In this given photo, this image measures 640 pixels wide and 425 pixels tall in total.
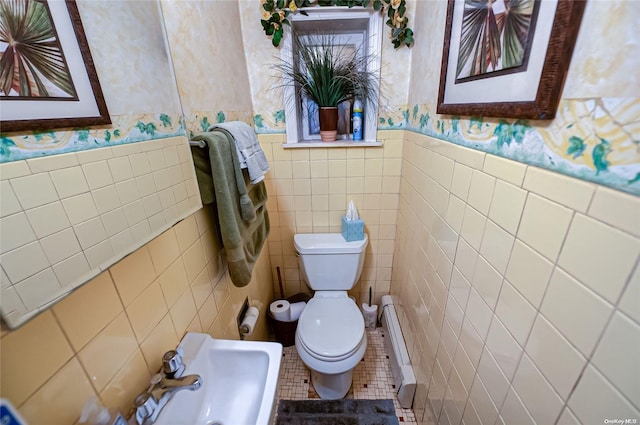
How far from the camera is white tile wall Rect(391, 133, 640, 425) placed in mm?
385

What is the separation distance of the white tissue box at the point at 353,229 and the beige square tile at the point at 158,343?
1066 mm

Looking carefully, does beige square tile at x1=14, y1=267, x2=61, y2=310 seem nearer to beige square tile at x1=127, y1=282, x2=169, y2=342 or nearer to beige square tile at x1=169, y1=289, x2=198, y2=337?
beige square tile at x1=127, y1=282, x2=169, y2=342

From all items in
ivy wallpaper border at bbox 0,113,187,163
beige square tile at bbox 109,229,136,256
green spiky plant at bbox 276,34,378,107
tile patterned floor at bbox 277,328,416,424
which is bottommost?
tile patterned floor at bbox 277,328,416,424

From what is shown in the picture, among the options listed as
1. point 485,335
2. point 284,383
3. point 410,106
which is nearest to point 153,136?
point 485,335

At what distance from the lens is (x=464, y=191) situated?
81 cm

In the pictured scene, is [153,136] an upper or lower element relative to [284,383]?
upper

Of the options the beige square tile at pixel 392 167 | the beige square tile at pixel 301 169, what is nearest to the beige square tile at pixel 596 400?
the beige square tile at pixel 392 167

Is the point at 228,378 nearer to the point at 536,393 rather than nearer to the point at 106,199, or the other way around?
the point at 106,199

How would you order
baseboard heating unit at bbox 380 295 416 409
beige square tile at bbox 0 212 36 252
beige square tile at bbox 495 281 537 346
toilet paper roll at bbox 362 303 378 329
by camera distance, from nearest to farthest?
beige square tile at bbox 0 212 36 252 → beige square tile at bbox 495 281 537 346 → baseboard heating unit at bbox 380 295 416 409 → toilet paper roll at bbox 362 303 378 329

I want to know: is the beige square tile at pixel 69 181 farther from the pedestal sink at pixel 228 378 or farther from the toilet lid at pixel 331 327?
the toilet lid at pixel 331 327

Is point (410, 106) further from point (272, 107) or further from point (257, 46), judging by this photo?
point (257, 46)

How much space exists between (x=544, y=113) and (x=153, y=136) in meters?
0.91

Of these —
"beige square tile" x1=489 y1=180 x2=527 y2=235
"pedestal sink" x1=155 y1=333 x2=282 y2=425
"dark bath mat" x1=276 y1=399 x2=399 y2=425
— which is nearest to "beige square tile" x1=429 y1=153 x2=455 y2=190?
"beige square tile" x1=489 y1=180 x2=527 y2=235

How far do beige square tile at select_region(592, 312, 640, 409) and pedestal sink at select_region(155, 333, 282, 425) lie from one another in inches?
27.0
